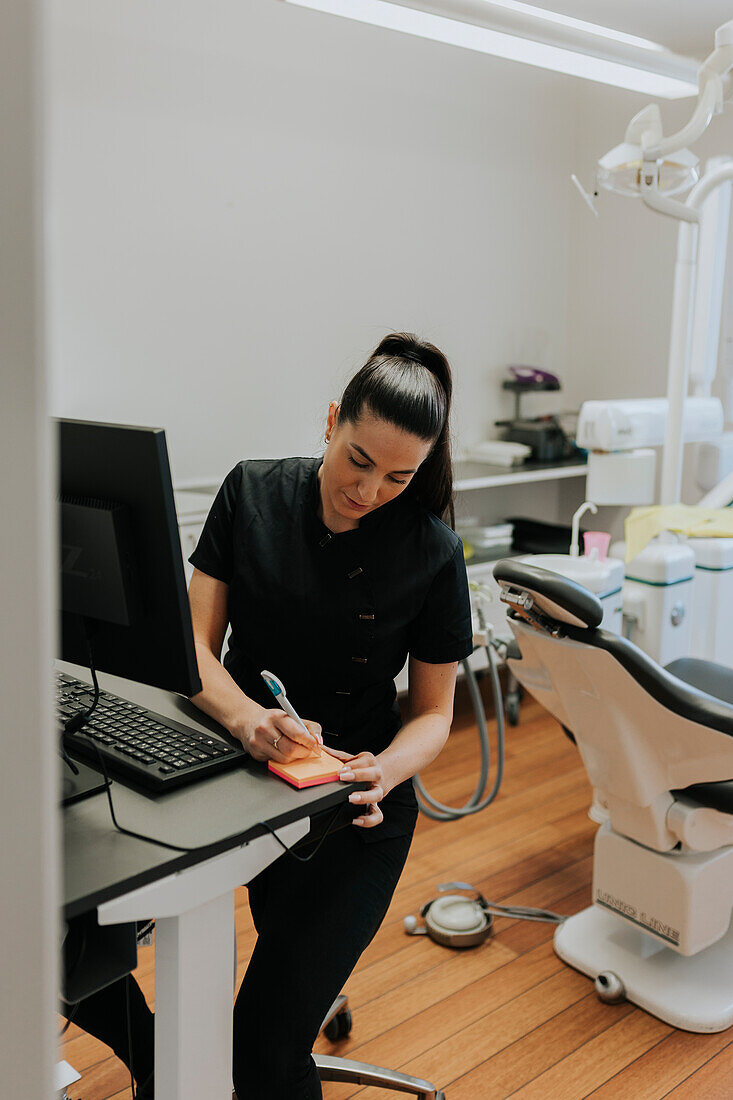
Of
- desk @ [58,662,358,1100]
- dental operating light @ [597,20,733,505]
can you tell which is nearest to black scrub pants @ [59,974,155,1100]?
desk @ [58,662,358,1100]

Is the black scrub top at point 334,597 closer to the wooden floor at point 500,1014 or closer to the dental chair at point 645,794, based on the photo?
the dental chair at point 645,794

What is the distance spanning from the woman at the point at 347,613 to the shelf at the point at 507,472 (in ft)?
5.79

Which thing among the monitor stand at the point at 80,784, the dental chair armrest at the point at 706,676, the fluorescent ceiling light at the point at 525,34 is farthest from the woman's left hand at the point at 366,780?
the fluorescent ceiling light at the point at 525,34

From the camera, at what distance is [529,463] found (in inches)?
142

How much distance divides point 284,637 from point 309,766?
34 cm

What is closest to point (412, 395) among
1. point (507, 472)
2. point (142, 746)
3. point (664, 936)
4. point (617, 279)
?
point (142, 746)

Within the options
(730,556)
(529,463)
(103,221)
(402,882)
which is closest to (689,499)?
(529,463)

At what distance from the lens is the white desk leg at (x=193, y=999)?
1.05 metres

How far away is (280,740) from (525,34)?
1665 millimetres

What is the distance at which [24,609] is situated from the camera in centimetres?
56

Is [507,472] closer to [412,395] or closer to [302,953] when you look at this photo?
[412,395]

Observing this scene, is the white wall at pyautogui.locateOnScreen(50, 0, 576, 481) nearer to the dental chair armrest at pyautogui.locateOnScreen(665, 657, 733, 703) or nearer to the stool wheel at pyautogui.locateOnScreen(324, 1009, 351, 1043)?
the dental chair armrest at pyautogui.locateOnScreen(665, 657, 733, 703)

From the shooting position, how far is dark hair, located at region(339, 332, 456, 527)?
1354mm

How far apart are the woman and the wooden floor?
1.91 feet
